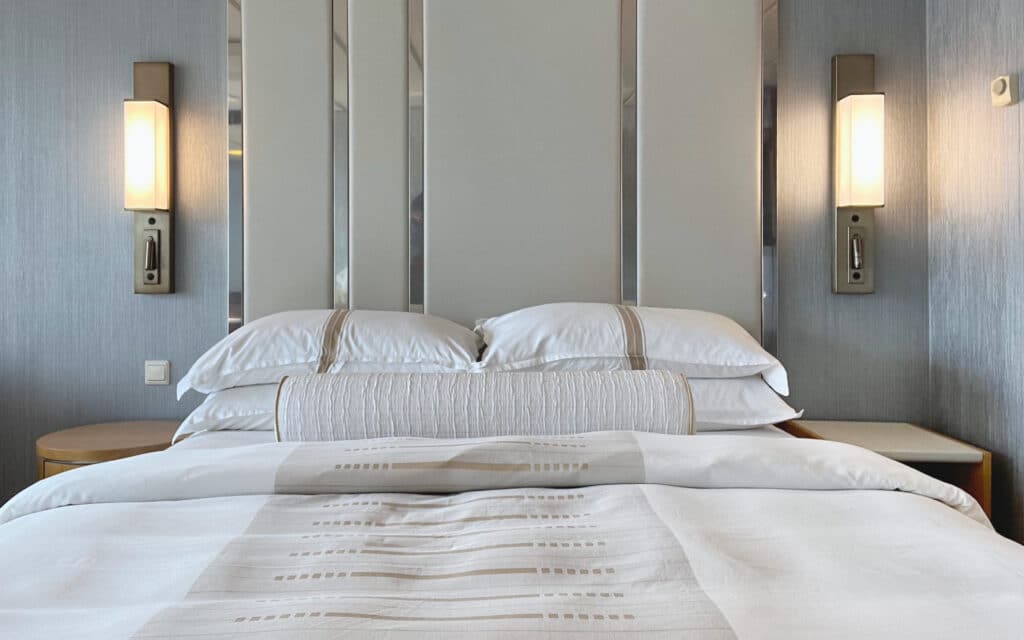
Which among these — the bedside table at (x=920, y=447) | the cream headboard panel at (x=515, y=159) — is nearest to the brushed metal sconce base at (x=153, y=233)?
the cream headboard panel at (x=515, y=159)

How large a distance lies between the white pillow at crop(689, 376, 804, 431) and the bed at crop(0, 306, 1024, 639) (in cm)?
25

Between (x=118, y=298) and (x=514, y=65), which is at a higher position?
(x=514, y=65)

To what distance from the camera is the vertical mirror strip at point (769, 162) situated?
8.20ft

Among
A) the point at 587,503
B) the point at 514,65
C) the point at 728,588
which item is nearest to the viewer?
the point at 728,588

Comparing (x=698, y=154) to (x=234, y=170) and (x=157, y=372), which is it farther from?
(x=157, y=372)

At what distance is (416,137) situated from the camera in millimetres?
2500

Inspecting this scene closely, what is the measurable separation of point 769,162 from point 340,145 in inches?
53.7

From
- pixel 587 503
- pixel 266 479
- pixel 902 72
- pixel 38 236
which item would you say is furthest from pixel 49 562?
pixel 902 72

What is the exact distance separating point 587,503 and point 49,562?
75 centimetres

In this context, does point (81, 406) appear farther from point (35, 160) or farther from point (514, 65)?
point (514, 65)

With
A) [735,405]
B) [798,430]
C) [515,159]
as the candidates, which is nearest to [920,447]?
[798,430]

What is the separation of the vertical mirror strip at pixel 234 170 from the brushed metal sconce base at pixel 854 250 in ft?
6.21

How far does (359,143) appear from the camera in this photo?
2.50 metres

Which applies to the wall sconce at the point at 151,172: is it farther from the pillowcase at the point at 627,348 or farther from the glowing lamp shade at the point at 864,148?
the glowing lamp shade at the point at 864,148
